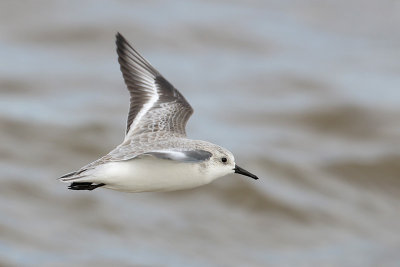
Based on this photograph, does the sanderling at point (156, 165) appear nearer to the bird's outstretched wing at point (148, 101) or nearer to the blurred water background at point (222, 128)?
the bird's outstretched wing at point (148, 101)

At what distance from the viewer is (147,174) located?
4.91 m

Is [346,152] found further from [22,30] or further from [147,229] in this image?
[22,30]

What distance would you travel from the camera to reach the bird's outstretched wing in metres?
5.84

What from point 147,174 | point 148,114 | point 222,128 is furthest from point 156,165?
point 222,128

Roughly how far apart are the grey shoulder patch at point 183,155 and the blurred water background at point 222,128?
24.6 feet

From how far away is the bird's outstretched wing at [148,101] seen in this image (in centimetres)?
584

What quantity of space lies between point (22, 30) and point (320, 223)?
26.6 feet

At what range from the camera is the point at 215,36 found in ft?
65.3

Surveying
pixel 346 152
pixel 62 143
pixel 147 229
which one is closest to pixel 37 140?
pixel 62 143

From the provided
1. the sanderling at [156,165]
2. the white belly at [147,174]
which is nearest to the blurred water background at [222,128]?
the sanderling at [156,165]

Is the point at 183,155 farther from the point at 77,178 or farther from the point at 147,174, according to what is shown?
the point at 77,178

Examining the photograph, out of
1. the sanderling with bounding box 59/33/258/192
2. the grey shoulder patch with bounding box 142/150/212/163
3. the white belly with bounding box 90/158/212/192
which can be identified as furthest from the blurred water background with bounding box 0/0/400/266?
the grey shoulder patch with bounding box 142/150/212/163

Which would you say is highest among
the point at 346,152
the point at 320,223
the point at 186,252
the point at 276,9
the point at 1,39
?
the point at 276,9

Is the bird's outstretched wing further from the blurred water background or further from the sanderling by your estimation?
the blurred water background
